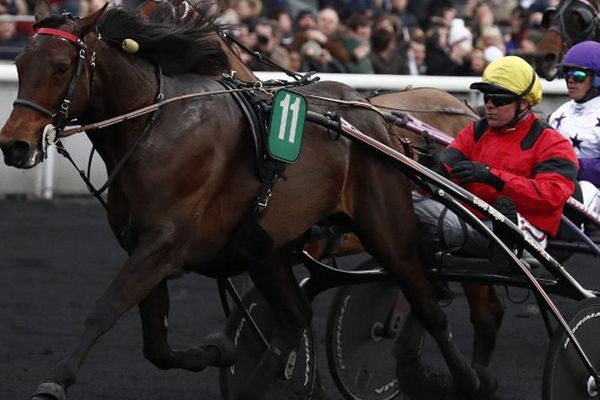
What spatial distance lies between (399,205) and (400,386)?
0.93 metres

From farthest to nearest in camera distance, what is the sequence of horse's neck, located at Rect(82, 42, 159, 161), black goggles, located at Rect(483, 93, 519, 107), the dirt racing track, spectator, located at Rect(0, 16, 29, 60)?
spectator, located at Rect(0, 16, 29, 60) < the dirt racing track < black goggles, located at Rect(483, 93, 519, 107) < horse's neck, located at Rect(82, 42, 159, 161)

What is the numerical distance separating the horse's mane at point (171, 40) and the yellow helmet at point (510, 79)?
1.01 m

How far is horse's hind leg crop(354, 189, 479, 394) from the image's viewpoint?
581 centimetres

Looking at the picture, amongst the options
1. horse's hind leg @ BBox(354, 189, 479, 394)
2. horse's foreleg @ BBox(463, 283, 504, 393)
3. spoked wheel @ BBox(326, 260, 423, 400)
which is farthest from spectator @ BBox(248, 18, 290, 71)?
horse's hind leg @ BBox(354, 189, 479, 394)

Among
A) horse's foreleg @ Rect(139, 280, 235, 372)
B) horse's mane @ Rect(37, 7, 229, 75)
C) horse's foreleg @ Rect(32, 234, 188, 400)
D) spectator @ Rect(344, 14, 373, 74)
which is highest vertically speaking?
horse's mane @ Rect(37, 7, 229, 75)

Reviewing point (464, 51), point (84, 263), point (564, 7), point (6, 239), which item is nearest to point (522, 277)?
point (564, 7)

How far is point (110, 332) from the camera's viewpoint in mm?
7688

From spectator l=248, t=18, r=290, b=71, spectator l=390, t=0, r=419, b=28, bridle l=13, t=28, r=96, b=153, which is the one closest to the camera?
bridle l=13, t=28, r=96, b=153

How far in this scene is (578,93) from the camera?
6523 millimetres

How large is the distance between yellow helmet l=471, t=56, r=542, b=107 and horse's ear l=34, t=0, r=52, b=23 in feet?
5.44

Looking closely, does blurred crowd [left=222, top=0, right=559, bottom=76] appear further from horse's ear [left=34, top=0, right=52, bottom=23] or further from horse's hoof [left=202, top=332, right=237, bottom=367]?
horse's ear [left=34, top=0, right=52, bottom=23]

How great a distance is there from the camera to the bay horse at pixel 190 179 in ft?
16.3

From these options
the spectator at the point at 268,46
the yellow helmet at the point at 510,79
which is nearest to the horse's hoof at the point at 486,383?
the yellow helmet at the point at 510,79

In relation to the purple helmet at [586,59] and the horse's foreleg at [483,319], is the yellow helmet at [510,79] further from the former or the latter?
the horse's foreleg at [483,319]
